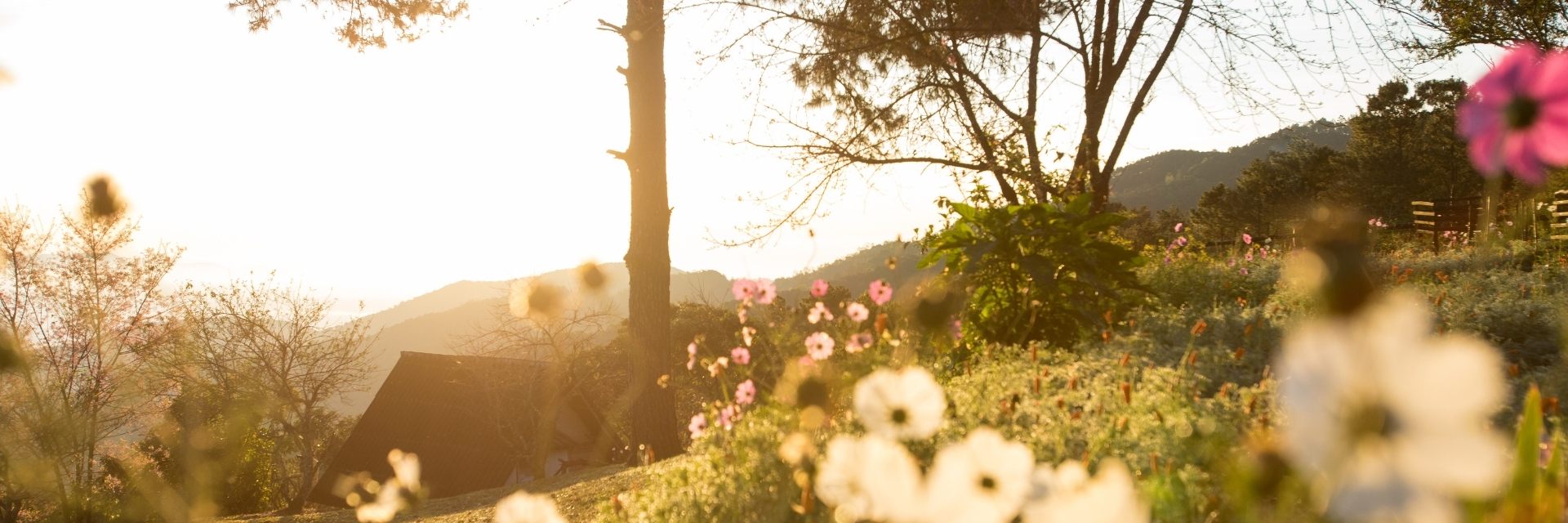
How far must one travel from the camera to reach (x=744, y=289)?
413cm

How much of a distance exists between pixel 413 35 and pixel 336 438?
23.9 meters

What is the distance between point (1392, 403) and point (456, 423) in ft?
69.5

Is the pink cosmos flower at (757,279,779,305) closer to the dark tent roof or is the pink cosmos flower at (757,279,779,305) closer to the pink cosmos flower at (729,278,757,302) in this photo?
the pink cosmos flower at (729,278,757,302)

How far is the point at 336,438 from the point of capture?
27719 millimetres

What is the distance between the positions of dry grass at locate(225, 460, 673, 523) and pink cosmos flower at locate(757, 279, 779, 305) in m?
1.09

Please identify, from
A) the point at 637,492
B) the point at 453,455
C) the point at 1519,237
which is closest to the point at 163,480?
the point at 453,455

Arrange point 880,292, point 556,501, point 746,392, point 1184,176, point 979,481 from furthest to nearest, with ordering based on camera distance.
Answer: point 1184,176, point 556,501, point 880,292, point 746,392, point 979,481

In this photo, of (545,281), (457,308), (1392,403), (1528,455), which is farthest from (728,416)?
(457,308)

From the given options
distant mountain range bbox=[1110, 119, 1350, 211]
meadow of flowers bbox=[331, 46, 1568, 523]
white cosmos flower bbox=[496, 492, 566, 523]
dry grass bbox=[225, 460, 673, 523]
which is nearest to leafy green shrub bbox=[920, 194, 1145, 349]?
meadow of flowers bbox=[331, 46, 1568, 523]

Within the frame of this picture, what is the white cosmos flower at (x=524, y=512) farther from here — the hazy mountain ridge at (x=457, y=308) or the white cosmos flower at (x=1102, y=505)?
the hazy mountain ridge at (x=457, y=308)

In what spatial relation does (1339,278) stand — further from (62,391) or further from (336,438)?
(336,438)

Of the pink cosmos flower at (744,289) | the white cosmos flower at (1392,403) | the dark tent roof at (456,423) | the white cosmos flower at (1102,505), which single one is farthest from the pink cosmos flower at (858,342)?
the dark tent roof at (456,423)

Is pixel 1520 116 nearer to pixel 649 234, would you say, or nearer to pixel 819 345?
pixel 819 345

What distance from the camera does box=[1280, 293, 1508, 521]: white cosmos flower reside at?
0.35 meters
